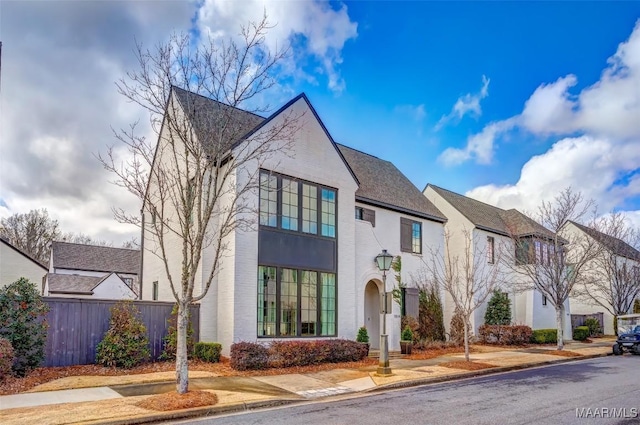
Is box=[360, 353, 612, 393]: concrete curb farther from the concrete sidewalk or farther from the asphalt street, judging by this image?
the asphalt street

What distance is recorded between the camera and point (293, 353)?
15383 mm

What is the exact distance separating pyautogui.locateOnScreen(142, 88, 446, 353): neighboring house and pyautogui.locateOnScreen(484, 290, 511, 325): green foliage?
8392mm

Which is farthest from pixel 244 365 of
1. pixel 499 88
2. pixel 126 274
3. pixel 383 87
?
pixel 126 274

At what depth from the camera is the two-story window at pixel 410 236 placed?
2380 centimetres

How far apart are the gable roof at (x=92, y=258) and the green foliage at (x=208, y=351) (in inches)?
1093

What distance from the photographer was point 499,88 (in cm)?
2034

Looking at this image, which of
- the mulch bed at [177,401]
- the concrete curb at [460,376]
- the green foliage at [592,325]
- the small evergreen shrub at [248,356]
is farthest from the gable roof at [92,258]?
the green foliage at [592,325]

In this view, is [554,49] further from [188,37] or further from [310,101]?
[188,37]

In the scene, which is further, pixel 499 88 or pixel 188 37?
pixel 499 88

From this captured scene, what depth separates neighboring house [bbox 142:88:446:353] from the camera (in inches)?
642

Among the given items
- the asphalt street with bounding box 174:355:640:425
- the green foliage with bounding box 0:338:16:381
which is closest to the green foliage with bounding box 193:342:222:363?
the green foliage with bounding box 0:338:16:381

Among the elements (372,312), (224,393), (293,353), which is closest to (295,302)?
(293,353)

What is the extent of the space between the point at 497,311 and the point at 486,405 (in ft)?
59.4

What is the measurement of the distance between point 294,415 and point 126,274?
37.8m
